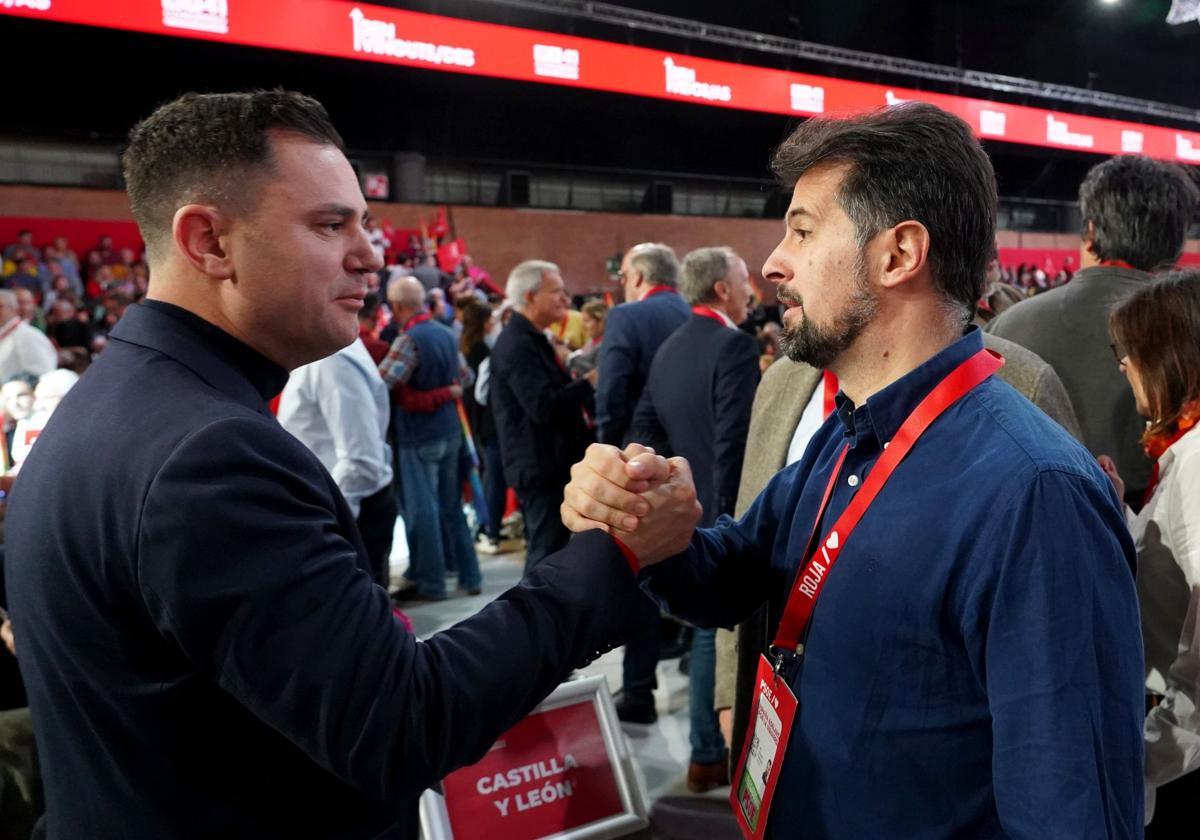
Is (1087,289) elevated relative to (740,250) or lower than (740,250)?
lower

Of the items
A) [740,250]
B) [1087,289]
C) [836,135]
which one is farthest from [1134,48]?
[836,135]

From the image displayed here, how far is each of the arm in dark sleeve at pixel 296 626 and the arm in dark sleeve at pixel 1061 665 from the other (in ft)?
1.67

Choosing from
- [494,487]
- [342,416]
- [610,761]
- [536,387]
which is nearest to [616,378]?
[536,387]

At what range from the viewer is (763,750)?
46.1 inches

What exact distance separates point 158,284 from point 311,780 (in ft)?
2.01

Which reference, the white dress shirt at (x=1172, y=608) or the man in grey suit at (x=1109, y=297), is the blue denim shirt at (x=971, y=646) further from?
the man in grey suit at (x=1109, y=297)

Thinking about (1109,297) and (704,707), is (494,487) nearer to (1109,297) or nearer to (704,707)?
(704,707)

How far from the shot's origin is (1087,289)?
2.31m

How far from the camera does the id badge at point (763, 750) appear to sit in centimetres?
111

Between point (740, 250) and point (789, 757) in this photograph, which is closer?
point (789, 757)

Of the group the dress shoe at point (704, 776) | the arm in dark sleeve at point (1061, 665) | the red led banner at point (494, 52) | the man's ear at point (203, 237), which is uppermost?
the red led banner at point (494, 52)

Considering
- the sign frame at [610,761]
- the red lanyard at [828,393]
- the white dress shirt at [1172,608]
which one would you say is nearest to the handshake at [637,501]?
the red lanyard at [828,393]

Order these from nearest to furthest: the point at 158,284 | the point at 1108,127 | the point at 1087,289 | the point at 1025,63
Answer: the point at 158,284
the point at 1087,289
the point at 1108,127
the point at 1025,63

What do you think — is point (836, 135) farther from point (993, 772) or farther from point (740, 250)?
point (740, 250)
